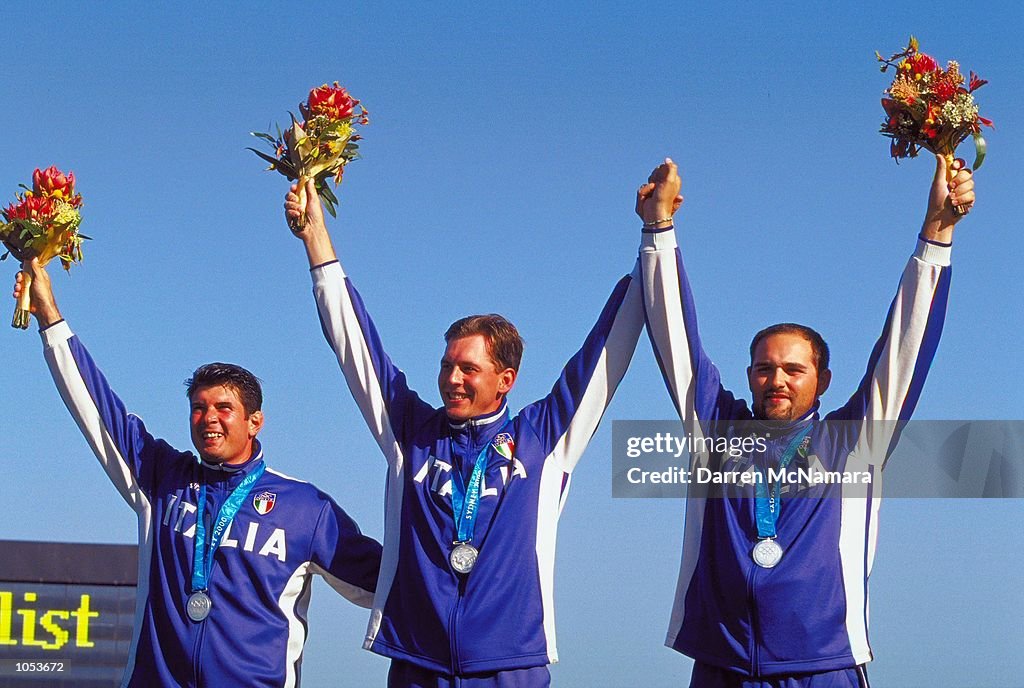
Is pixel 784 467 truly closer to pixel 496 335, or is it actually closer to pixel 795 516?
pixel 795 516

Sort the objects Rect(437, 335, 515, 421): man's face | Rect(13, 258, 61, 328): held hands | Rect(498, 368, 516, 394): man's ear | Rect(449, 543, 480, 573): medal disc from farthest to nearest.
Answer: Rect(13, 258, 61, 328): held hands
Rect(498, 368, 516, 394): man's ear
Rect(437, 335, 515, 421): man's face
Rect(449, 543, 480, 573): medal disc

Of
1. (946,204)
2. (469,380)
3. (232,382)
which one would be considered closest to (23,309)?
(232,382)

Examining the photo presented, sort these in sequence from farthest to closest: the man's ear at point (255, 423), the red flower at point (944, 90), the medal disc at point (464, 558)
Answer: the man's ear at point (255, 423) < the red flower at point (944, 90) < the medal disc at point (464, 558)

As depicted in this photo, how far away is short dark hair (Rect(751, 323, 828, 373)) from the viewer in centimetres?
549

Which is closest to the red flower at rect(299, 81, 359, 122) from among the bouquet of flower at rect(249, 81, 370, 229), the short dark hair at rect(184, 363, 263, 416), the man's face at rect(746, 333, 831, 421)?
the bouquet of flower at rect(249, 81, 370, 229)

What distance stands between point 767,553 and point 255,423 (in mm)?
2245

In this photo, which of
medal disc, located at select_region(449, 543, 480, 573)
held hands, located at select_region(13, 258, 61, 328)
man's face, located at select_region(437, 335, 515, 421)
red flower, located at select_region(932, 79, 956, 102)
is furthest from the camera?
held hands, located at select_region(13, 258, 61, 328)

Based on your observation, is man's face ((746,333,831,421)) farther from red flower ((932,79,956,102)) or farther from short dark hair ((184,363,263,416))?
short dark hair ((184,363,263,416))

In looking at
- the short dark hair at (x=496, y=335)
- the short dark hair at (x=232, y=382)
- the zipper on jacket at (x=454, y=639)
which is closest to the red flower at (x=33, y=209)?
the short dark hair at (x=232, y=382)

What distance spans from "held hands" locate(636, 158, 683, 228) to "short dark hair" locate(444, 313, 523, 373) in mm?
708

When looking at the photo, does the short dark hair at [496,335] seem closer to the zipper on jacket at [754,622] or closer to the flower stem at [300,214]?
the flower stem at [300,214]

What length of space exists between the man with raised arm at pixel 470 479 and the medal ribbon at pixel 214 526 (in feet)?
1.97

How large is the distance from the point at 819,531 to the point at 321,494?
2.12 m

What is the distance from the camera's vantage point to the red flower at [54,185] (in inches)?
256
